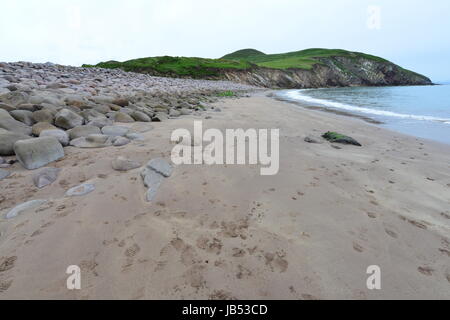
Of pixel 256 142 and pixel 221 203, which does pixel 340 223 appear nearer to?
pixel 221 203

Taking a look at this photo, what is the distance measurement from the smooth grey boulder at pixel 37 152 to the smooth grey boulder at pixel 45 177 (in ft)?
0.95

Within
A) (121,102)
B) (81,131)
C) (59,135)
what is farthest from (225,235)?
(121,102)

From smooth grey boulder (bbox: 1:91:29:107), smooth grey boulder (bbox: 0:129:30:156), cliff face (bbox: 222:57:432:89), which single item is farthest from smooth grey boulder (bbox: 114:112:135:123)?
cliff face (bbox: 222:57:432:89)

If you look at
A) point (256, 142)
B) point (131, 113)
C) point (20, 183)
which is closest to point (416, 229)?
point (256, 142)

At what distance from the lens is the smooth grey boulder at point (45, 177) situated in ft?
7.97

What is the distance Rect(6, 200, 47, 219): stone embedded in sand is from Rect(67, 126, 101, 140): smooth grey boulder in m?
1.89

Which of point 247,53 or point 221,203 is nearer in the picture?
point 221,203

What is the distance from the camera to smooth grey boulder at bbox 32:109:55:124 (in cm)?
382

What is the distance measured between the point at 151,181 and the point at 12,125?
2755 millimetres

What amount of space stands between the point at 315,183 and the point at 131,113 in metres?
4.85

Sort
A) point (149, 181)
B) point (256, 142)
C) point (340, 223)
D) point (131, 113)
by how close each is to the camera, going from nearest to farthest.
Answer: point (340, 223) → point (149, 181) → point (256, 142) → point (131, 113)

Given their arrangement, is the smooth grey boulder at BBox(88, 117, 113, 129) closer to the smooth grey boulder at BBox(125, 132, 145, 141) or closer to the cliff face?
the smooth grey boulder at BBox(125, 132, 145, 141)
